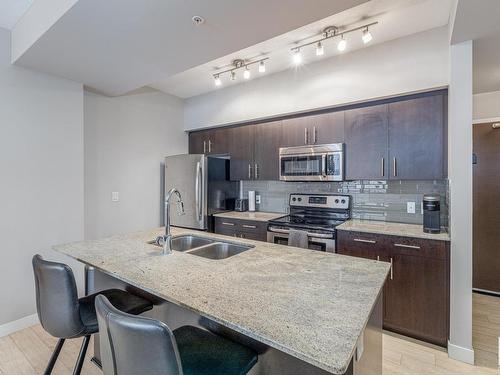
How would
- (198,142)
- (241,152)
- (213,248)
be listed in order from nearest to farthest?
1. (213,248)
2. (241,152)
3. (198,142)

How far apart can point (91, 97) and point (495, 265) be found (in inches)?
207

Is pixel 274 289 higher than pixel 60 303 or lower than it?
higher

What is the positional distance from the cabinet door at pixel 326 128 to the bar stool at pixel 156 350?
94.7 inches

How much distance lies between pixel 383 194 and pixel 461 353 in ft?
5.01

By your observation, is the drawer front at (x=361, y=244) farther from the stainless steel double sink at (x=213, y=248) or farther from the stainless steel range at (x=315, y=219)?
the stainless steel double sink at (x=213, y=248)

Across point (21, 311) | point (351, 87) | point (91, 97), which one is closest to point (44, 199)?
point (21, 311)

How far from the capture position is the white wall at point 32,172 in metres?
2.39

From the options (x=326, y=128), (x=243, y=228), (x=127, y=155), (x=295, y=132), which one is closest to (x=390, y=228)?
(x=326, y=128)

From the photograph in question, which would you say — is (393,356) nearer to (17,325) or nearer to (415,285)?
(415,285)

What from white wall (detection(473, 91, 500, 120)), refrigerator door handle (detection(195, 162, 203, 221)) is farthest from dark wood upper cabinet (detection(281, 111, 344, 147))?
white wall (detection(473, 91, 500, 120))

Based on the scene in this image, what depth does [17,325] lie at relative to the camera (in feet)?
7.99

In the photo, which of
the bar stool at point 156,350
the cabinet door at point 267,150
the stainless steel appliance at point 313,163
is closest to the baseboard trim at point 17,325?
the bar stool at point 156,350

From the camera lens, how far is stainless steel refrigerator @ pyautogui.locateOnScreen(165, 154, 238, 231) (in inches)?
139

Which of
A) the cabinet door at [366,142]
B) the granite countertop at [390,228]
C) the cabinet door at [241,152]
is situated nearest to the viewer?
the granite countertop at [390,228]
